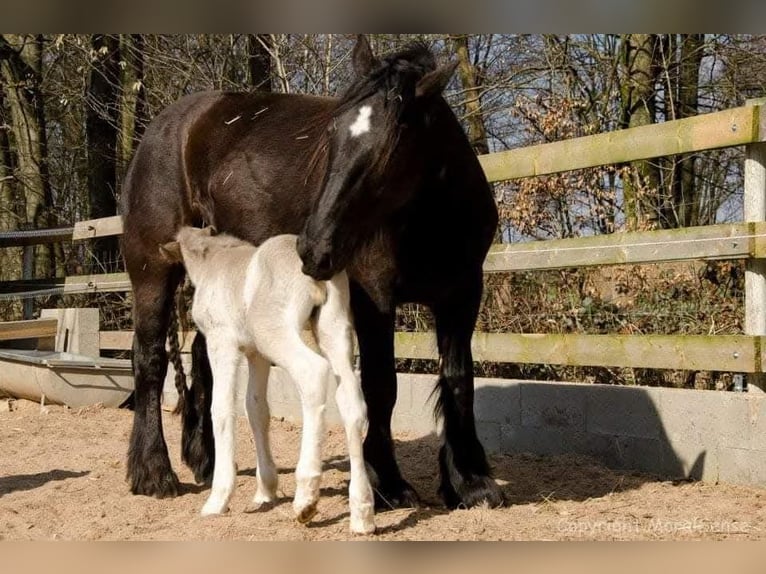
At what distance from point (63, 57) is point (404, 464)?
1298 centimetres

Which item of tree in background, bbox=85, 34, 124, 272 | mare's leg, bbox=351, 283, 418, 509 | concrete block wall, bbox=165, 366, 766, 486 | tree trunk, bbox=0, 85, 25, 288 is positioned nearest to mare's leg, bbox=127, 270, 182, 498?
mare's leg, bbox=351, 283, 418, 509

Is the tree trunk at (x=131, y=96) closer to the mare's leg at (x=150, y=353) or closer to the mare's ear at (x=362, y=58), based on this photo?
the mare's leg at (x=150, y=353)

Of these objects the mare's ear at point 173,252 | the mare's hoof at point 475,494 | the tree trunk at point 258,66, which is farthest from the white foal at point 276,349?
the tree trunk at point 258,66

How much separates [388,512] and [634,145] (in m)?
2.88

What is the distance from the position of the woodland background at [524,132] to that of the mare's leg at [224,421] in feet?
12.4

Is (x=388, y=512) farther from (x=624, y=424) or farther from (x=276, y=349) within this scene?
(x=624, y=424)

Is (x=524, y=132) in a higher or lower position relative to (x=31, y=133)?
lower

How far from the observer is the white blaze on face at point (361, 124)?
13.8ft

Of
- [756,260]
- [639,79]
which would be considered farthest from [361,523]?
[639,79]

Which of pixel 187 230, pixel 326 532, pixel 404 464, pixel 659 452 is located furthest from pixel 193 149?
pixel 659 452

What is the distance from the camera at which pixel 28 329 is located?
10180mm

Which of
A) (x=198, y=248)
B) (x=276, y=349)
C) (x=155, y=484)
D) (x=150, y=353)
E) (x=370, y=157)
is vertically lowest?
(x=155, y=484)

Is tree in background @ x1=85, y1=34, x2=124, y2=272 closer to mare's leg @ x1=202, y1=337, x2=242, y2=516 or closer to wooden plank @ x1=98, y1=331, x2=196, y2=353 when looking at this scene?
wooden plank @ x1=98, y1=331, x2=196, y2=353
